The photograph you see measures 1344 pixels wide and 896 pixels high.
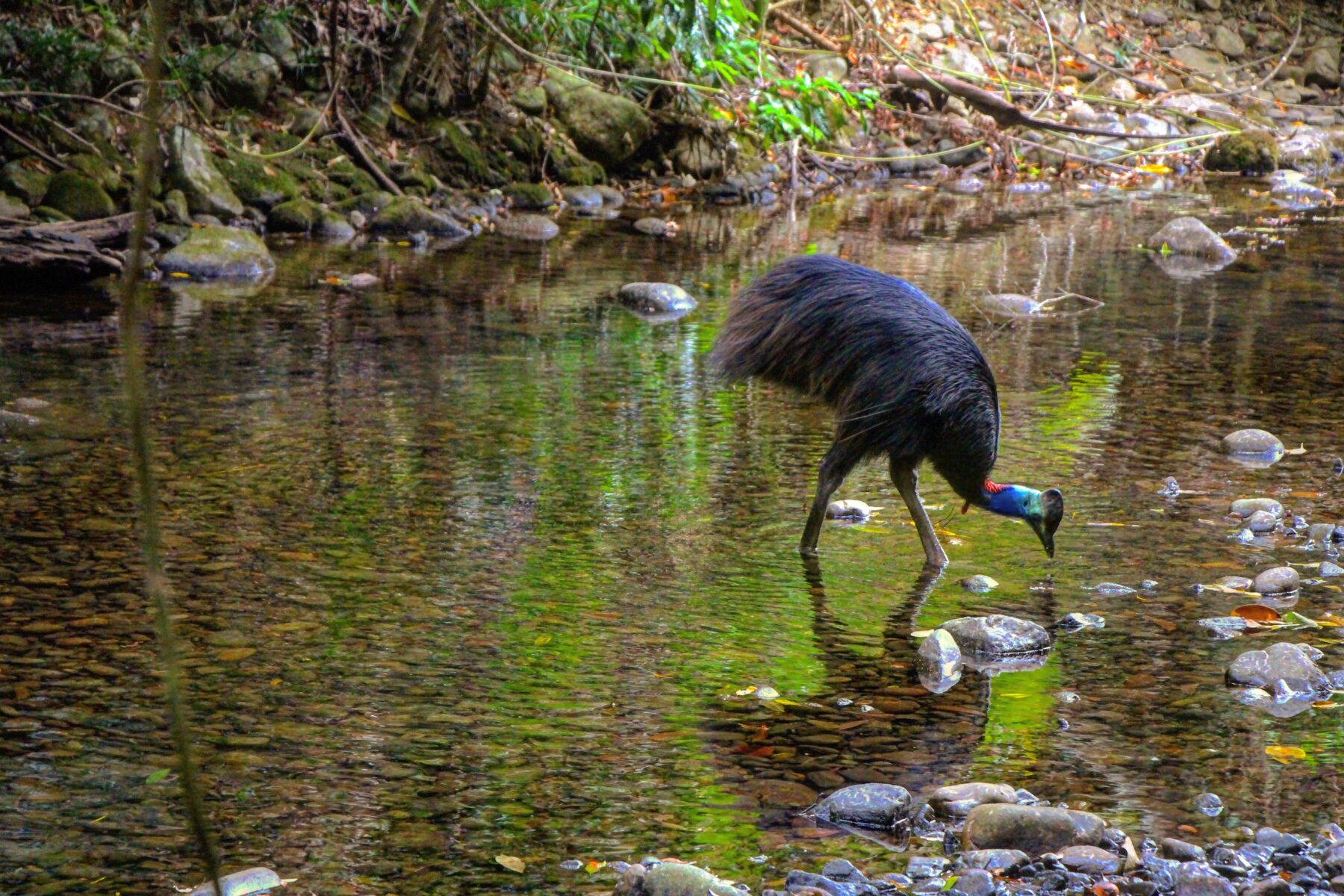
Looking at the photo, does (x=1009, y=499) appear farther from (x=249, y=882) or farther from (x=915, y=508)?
(x=249, y=882)

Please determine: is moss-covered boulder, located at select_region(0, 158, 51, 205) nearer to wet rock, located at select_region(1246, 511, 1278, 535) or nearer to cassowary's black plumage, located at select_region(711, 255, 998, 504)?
cassowary's black plumage, located at select_region(711, 255, 998, 504)

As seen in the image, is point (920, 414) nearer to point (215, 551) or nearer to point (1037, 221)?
point (215, 551)

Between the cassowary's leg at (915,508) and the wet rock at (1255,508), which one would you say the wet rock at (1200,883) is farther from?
the wet rock at (1255,508)

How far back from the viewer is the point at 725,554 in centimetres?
582

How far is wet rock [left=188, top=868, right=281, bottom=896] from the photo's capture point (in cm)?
334

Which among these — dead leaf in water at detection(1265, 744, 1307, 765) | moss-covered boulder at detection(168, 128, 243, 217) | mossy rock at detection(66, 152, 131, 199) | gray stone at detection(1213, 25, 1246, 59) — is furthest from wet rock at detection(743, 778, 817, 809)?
gray stone at detection(1213, 25, 1246, 59)

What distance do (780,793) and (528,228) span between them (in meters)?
10.7

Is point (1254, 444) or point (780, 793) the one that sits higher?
point (1254, 444)

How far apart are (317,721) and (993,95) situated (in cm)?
1652

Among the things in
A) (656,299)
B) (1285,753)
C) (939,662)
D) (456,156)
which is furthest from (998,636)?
(456,156)

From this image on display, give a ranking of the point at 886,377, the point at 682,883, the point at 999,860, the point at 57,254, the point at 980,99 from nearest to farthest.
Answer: the point at 682,883
the point at 999,860
the point at 886,377
the point at 57,254
the point at 980,99

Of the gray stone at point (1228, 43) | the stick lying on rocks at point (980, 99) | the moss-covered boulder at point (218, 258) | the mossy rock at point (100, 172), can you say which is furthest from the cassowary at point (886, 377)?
the gray stone at point (1228, 43)

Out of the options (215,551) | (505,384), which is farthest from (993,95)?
(215,551)

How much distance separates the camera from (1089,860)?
11.5 feet
